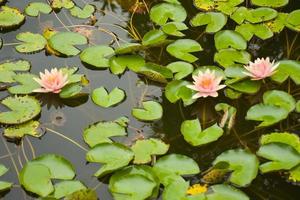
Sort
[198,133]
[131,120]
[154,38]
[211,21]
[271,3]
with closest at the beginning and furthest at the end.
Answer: [198,133] → [131,120] → [154,38] → [211,21] → [271,3]

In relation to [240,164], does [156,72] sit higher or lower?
higher

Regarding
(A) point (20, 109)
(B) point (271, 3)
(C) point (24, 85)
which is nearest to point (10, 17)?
(C) point (24, 85)

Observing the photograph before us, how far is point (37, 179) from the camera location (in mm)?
1650

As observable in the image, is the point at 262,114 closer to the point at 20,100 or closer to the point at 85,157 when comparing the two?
the point at 85,157

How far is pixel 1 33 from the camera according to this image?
2365mm

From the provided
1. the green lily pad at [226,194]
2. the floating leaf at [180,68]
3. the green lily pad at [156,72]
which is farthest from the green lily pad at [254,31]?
the green lily pad at [226,194]

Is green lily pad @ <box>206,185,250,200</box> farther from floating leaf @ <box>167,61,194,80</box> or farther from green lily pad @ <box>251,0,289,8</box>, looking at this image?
green lily pad @ <box>251,0,289,8</box>

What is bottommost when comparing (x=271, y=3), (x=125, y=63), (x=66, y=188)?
(x=66, y=188)

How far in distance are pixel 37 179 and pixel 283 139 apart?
945 millimetres

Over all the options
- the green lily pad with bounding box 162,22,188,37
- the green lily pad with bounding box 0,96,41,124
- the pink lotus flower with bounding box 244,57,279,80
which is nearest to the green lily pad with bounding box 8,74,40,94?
the green lily pad with bounding box 0,96,41,124

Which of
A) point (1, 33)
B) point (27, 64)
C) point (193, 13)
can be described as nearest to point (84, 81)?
point (27, 64)

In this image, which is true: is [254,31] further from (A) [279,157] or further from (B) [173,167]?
(B) [173,167]

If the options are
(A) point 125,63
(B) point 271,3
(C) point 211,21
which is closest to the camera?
(A) point 125,63

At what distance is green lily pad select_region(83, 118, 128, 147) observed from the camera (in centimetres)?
181
